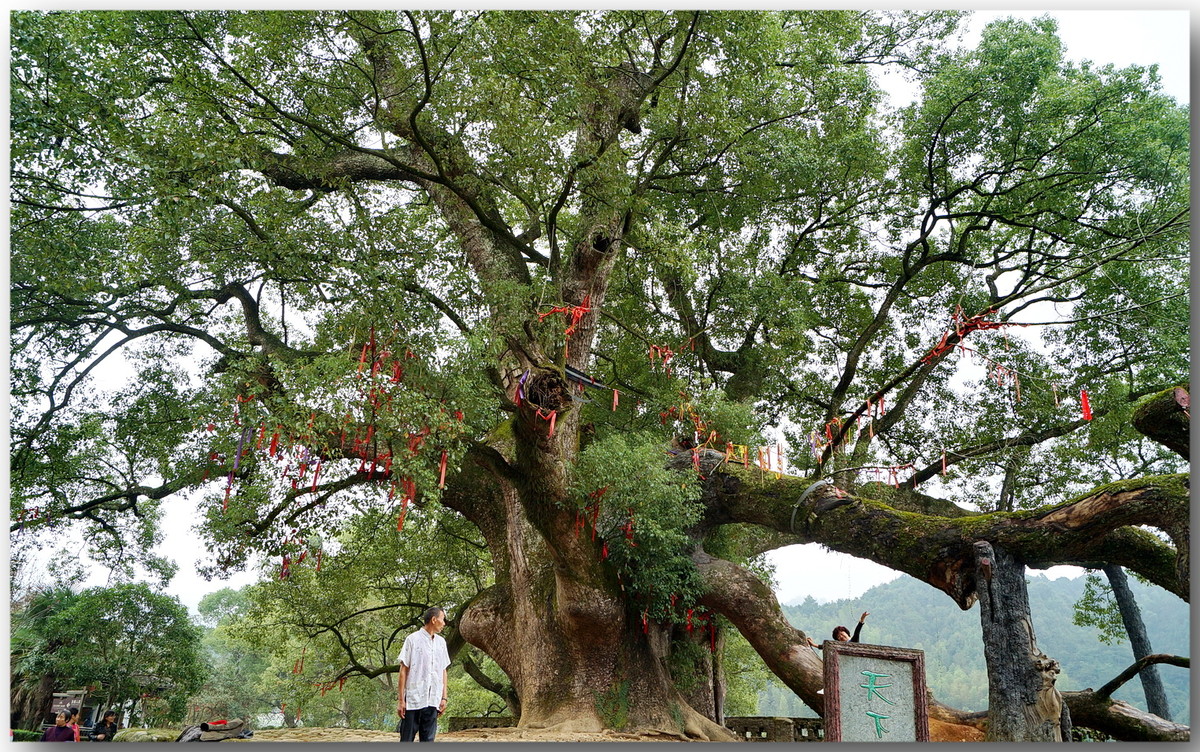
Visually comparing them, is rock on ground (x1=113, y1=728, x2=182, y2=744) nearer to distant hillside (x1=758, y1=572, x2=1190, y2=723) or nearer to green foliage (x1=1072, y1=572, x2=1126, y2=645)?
green foliage (x1=1072, y1=572, x2=1126, y2=645)

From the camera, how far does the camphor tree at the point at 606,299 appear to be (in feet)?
18.6

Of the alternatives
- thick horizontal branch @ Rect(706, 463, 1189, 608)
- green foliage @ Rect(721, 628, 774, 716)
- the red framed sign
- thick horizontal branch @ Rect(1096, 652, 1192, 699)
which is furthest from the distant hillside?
the red framed sign

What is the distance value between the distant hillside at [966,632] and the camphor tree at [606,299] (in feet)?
57.6

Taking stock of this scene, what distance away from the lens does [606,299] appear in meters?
9.89

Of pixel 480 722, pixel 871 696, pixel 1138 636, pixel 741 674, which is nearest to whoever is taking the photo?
pixel 871 696

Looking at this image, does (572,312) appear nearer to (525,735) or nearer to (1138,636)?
(525,735)

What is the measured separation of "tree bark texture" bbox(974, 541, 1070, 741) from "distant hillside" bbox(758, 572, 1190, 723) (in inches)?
802

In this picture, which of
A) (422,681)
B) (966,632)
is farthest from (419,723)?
(966,632)

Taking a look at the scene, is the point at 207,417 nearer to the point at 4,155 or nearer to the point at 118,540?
the point at 4,155

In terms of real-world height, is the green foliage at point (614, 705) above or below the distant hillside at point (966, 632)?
below

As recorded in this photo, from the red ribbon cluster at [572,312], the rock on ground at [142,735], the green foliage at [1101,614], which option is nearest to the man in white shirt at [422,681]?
the red ribbon cluster at [572,312]

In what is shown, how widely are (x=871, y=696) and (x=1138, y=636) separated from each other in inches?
297

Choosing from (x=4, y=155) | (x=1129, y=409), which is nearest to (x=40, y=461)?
(x=4, y=155)

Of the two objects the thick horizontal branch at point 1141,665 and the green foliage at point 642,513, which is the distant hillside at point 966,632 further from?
the green foliage at point 642,513
